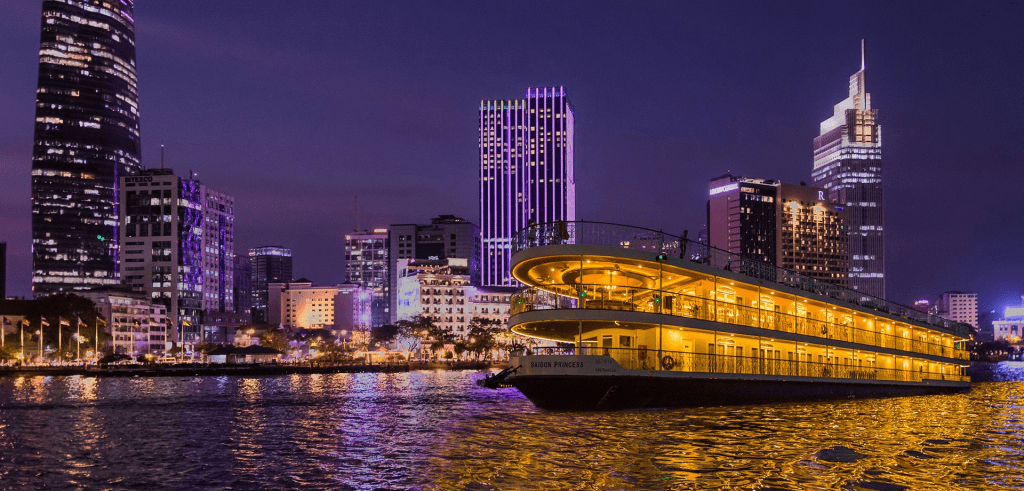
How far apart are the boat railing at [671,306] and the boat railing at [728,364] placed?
63.3 inches

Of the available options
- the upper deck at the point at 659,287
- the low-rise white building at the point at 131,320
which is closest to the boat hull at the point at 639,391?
the upper deck at the point at 659,287

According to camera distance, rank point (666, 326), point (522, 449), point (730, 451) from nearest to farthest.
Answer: point (730, 451), point (522, 449), point (666, 326)

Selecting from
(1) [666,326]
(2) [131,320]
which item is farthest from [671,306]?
(2) [131,320]

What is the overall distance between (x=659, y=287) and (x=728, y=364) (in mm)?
6103

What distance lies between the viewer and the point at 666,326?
117ft

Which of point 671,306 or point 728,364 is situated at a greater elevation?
point 671,306

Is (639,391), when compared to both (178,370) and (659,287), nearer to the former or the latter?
(659,287)

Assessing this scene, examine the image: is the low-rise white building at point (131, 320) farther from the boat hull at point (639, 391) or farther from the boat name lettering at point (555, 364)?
the boat name lettering at point (555, 364)

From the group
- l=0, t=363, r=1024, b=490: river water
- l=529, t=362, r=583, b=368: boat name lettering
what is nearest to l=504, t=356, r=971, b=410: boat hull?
l=529, t=362, r=583, b=368: boat name lettering

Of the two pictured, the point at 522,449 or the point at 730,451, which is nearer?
the point at 730,451

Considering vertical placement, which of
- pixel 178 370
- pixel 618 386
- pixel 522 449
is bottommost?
pixel 178 370

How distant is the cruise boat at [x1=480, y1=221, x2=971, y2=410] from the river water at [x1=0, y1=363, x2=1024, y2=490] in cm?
122

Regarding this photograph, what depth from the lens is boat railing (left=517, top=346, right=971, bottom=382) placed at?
115 ft

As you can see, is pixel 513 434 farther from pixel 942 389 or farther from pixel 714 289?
pixel 942 389
